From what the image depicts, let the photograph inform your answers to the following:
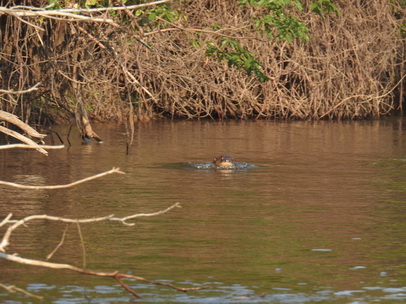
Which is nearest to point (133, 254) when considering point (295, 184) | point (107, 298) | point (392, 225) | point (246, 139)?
point (107, 298)

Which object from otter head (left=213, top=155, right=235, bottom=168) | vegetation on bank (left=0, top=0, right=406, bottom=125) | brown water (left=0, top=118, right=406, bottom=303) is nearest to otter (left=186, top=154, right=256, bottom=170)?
otter head (left=213, top=155, right=235, bottom=168)

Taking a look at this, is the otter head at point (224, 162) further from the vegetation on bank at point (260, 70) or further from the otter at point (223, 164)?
the vegetation on bank at point (260, 70)

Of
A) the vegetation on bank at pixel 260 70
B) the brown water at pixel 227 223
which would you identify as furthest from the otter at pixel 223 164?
the vegetation on bank at pixel 260 70

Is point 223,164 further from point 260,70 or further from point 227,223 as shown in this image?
point 260,70

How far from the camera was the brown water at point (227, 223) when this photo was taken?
789 centimetres

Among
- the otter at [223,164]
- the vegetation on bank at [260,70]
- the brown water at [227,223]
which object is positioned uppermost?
the vegetation on bank at [260,70]

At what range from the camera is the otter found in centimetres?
1605

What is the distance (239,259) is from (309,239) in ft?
3.86

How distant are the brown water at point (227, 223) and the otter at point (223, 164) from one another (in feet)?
0.95

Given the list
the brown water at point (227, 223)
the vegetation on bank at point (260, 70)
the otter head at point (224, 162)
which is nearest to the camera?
the brown water at point (227, 223)

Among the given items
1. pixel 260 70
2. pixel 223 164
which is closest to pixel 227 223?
pixel 223 164

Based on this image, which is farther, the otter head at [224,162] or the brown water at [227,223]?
the otter head at [224,162]

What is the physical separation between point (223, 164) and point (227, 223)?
5.28 m

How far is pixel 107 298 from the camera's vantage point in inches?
295
